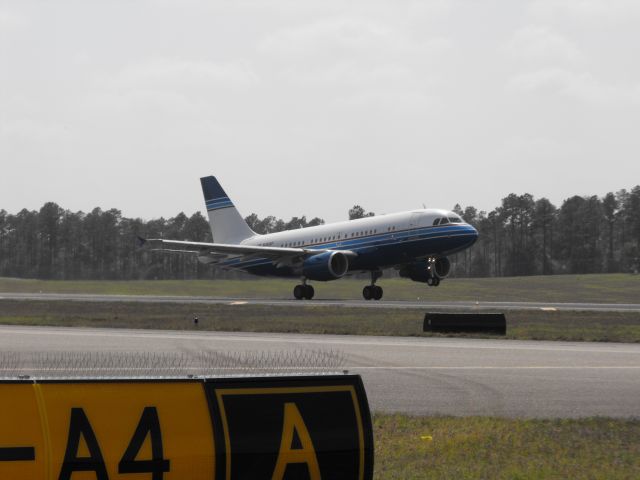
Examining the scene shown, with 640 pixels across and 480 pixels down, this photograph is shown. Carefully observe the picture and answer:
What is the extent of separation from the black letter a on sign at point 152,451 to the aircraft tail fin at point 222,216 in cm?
5964

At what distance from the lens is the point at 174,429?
17.4 feet

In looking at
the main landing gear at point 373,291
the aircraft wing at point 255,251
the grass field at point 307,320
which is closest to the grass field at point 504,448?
the grass field at point 307,320

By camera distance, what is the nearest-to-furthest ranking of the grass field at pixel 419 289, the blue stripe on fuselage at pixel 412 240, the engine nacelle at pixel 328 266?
the blue stripe on fuselage at pixel 412 240 → the engine nacelle at pixel 328 266 → the grass field at pixel 419 289

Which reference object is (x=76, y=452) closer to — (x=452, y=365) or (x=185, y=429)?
(x=185, y=429)

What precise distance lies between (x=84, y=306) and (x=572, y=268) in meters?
122

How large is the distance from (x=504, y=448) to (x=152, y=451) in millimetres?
6095

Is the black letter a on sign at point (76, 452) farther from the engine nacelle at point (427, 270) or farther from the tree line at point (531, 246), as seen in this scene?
the tree line at point (531, 246)

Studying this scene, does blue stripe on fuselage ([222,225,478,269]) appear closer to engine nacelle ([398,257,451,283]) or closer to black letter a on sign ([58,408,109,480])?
engine nacelle ([398,257,451,283])

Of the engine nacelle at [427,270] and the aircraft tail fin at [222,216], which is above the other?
the aircraft tail fin at [222,216]

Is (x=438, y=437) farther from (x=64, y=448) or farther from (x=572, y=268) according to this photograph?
(x=572, y=268)

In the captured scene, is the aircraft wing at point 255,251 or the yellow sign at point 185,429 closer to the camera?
the yellow sign at point 185,429

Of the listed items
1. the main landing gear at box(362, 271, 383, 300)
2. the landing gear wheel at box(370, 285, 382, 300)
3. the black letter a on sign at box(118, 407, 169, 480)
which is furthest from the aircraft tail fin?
the black letter a on sign at box(118, 407, 169, 480)

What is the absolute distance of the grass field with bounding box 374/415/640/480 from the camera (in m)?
9.27

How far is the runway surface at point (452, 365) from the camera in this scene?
1400 centimetres
